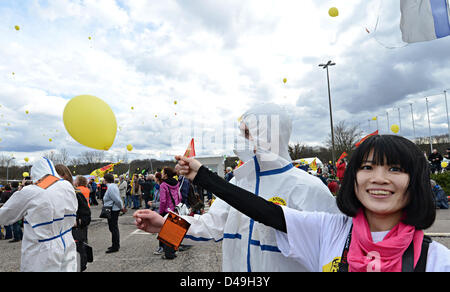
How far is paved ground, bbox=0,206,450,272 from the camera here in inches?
209

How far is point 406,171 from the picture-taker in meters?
1.29

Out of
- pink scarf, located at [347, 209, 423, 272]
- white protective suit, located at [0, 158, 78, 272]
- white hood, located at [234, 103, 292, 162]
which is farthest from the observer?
white protective suit, located at [0, 158, 78, 272]

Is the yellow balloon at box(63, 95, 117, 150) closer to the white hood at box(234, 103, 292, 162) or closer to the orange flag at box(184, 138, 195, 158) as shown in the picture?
the orange flag at box(184, 138, 195, 158)

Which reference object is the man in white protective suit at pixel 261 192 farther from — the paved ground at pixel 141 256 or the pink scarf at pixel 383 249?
the paved ground at pixel 141 256

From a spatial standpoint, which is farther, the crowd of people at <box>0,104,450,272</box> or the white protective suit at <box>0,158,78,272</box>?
the white protective suit at <box>0,158,78,272</box>

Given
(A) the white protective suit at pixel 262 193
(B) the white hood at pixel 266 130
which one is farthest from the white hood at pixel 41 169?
(B) the white hood at pixel 266 130

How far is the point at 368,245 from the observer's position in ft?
4.04

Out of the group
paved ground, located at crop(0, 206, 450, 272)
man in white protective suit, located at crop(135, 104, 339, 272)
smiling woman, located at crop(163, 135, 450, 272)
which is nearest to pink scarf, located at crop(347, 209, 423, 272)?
smiling woman, located at crop(163, 135, 450, 272)

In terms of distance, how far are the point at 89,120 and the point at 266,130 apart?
1703 millimetres

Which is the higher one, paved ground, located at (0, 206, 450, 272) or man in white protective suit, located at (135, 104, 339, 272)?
man in white protective suit, located at (135, 104, 339, 272)

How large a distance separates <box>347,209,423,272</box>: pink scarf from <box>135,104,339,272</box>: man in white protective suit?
1.84ft
